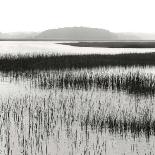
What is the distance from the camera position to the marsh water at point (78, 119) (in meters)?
7.74

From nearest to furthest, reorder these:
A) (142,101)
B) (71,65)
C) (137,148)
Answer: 1. (137,148)
2. (142,101)
3. (71,65)

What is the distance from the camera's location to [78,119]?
392 inches

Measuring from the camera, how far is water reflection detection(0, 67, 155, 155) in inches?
306

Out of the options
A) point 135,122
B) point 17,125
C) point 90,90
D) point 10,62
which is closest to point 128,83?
point 90,90

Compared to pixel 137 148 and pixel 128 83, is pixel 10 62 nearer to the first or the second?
pixel 128 83

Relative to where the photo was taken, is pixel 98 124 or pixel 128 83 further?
pixel 128 83

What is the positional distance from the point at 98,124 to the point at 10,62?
1638 cm

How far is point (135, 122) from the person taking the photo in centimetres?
939

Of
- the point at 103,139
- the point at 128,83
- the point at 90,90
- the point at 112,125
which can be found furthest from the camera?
the point at 128,83

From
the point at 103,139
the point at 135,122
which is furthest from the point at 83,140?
the point at 135,122

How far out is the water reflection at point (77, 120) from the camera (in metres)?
7.77

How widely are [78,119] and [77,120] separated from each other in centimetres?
11

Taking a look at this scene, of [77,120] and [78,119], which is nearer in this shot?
[77,120]

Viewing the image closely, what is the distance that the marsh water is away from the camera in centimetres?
774
